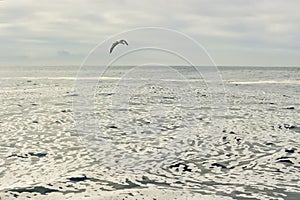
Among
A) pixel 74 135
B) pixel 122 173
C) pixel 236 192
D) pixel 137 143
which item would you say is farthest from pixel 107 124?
pixel 236 192

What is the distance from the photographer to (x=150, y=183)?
17672mm

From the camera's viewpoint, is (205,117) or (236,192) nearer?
(236,192)

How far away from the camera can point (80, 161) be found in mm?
21312

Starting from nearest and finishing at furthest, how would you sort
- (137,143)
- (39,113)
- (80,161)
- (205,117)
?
(80,161) → (137,143) → (205,117) → (39,113)

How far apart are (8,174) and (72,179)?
3009 millimetres

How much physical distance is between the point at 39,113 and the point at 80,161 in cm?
1869

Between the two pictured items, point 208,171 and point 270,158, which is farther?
point 270,158

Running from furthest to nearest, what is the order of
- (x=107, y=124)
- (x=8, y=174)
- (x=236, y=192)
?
(x=107, y=124) < (x=8, y=174) < (x=236, y=192)

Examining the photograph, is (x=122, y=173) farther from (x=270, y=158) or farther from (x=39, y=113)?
(x=39, y=113)


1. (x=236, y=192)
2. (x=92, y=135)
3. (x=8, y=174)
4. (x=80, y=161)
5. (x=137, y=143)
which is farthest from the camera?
(x=92, y=135)

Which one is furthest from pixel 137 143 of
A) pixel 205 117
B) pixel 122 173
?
pixel 205 117

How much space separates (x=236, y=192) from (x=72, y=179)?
681cm

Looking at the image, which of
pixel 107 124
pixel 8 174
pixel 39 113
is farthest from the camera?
pixel 39 113

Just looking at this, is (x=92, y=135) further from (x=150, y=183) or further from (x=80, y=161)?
(x=150, y=183)
